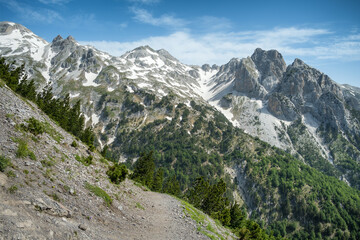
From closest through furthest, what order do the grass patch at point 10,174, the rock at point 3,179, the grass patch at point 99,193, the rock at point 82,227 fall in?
the rock at point 3,179
the grass patch at point 10,174
the rock at point 82,227
the grass patch at point 99,193

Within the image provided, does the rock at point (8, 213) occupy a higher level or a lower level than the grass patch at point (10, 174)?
lower

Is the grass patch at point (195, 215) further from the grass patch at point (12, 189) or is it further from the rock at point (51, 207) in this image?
the grass patch at point (12, 189)

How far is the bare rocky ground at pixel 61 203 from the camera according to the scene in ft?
40.4

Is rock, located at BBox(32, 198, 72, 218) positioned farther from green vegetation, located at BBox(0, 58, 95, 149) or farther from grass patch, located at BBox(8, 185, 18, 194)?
green vegetation, located at BBox(0, 58, 95, 149)

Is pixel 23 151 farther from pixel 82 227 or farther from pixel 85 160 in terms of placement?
pixel 85 160

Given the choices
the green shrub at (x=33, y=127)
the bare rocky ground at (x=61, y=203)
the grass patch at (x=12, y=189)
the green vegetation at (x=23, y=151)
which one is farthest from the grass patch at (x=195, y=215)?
the green shrub at (x=33, y=127)

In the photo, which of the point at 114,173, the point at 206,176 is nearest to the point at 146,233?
the point at 114,173

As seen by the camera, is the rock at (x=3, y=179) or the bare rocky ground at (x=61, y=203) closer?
the bare rocky ground at (x=61, y=203)

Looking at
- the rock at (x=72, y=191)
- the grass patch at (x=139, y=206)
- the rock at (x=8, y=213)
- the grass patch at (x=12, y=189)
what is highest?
the grass patch at (x=12, y=189)

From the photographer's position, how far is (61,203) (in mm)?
16312

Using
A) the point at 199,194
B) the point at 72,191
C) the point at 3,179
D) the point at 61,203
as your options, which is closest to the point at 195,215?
the point at 72,191

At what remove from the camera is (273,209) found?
16025 cm

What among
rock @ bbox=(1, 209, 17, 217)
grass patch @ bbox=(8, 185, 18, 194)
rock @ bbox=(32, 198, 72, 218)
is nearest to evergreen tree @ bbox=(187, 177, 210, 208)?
rock @ bbox=(32, 198, 72, 218)

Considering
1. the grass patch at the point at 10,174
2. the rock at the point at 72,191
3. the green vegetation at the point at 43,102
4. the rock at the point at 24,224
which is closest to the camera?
the rock at the point at 24,224
